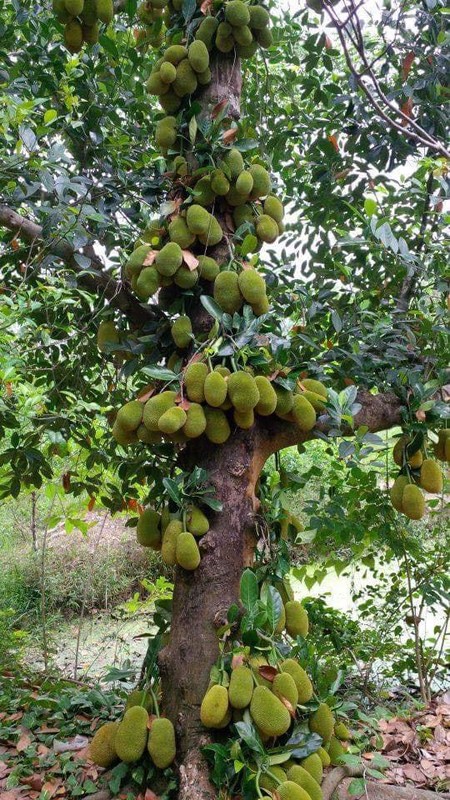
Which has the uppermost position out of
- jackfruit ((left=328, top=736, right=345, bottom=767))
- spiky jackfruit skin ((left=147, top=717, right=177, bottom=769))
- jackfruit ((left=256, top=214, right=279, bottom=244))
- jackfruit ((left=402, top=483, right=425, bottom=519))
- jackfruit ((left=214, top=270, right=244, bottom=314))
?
jackfruit ((left=256, top=214, right=279, bottom=244))

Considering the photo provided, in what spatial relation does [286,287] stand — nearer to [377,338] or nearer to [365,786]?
[377,338]

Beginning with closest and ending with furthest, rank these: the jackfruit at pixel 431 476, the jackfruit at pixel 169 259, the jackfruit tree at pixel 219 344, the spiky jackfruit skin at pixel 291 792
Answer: the spiky jackfruit skin at pixel 291 792 → the jackfruit tree at pixel 219 344 → the jackfruit at pixel 169 259 → the jackfruit at pixel 431 476

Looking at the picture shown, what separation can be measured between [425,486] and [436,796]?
0.77m

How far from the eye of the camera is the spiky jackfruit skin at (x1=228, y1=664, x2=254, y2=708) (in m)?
1.33

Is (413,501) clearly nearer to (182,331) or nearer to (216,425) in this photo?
(216,425)

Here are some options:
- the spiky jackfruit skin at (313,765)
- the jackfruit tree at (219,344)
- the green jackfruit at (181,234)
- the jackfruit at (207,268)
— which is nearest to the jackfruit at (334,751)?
the jackfruit tree at (219,344)

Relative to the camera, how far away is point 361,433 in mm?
1525

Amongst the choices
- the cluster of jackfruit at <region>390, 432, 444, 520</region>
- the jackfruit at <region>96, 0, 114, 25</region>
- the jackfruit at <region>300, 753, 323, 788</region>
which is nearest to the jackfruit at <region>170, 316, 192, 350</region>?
the cluster of jackfruit at <region>390, 432, 444, 520</region>

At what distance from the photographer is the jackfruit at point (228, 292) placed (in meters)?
1.65

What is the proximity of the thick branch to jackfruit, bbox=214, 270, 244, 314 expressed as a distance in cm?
30

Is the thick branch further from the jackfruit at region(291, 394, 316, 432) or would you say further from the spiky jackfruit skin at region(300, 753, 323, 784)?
the spiky jackfruit skin at region(300, 753, 323, 784)

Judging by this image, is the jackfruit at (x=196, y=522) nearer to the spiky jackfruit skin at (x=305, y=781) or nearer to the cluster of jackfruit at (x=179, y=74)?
the spiky jackfruit skin at (x=305, y=781)


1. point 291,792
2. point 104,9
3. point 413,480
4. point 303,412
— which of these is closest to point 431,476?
point 413,480

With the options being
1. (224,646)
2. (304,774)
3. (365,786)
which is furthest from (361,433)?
(365,786)
